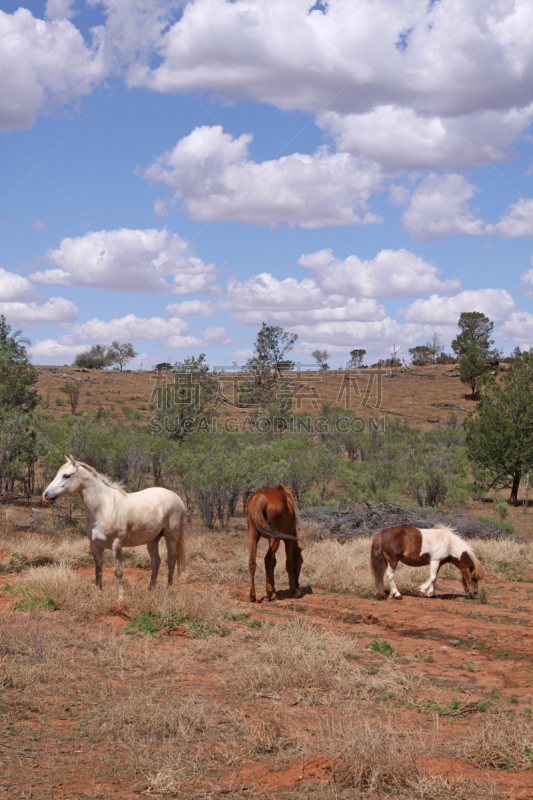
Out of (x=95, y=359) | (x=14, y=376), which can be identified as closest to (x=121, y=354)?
(x=95, y=359)

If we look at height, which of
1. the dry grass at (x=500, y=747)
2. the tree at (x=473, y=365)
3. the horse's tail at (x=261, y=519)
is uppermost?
the tree at (x=473, y=365)

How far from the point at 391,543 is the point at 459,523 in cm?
740

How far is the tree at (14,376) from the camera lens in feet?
79.5

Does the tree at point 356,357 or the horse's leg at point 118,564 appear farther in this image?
the tree at point 356,357

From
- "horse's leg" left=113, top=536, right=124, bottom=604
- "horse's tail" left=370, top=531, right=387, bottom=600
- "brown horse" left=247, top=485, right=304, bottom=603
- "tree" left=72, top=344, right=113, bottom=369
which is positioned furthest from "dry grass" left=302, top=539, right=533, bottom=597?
"tree" left=72, top=344, right=113, bottom=369

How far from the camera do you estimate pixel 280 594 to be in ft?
34.6

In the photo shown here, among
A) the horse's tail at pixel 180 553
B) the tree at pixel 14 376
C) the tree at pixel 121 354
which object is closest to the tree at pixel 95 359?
the tree at pixel 121 354

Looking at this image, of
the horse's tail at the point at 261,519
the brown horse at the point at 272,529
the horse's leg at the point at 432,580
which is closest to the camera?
the horse's tail at the point at 261,519

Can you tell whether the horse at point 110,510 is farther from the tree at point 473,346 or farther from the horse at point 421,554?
the tree at point 473,346

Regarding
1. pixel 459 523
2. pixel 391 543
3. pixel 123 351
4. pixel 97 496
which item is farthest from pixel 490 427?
pixel 123 351

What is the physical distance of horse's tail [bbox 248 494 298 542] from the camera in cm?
942

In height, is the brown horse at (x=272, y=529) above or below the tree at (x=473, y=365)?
below

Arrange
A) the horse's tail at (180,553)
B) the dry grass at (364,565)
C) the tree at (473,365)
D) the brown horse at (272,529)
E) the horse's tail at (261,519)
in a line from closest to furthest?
the horse's tail at (261,519) → the brown horse at (272,529) → the horse's tail at (180,553) → the dry grass at (364,565) → the tree at (473,365)

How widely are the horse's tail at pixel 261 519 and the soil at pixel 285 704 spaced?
42.1 inches
